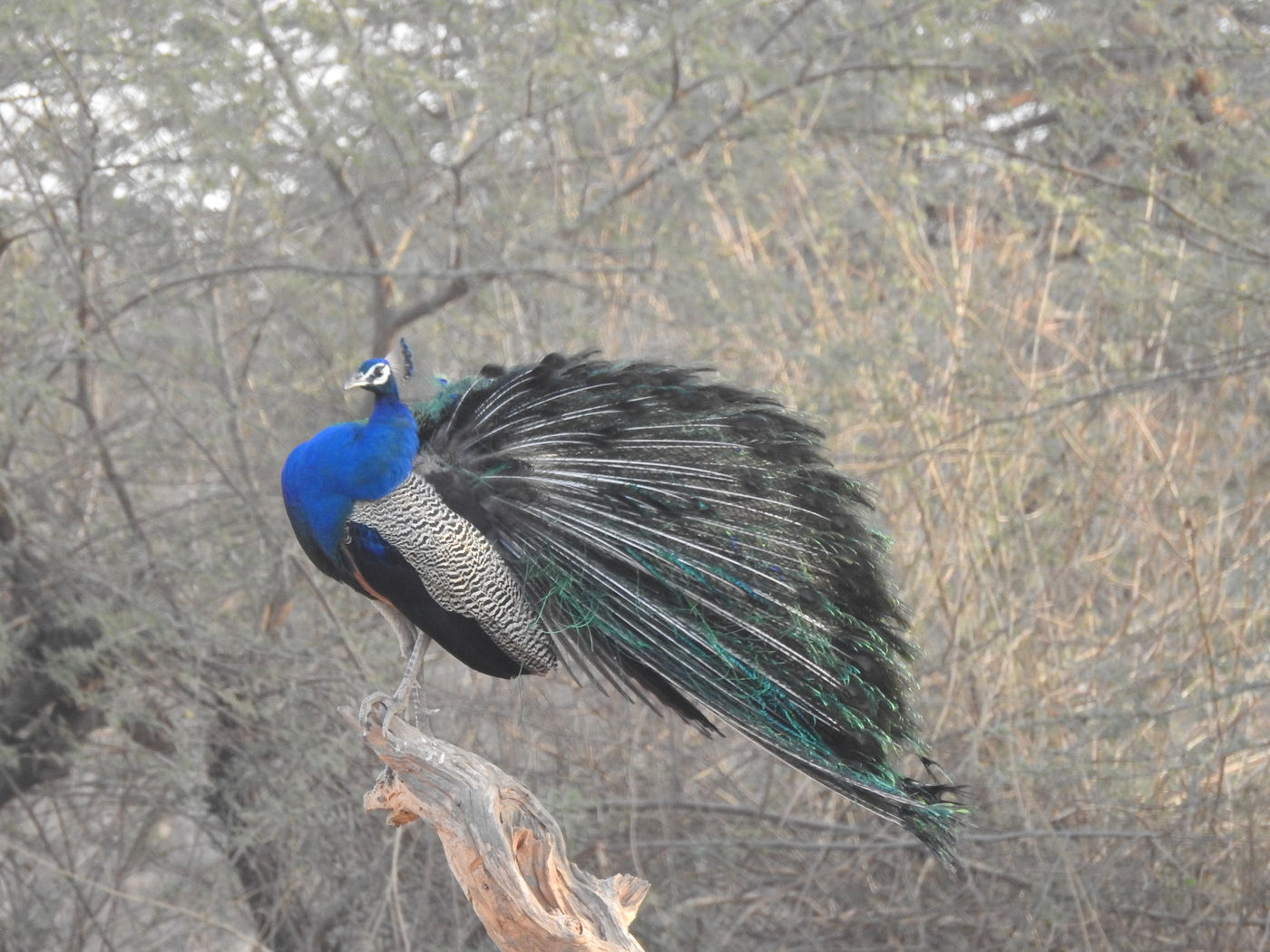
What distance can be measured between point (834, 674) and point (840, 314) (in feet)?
11.7

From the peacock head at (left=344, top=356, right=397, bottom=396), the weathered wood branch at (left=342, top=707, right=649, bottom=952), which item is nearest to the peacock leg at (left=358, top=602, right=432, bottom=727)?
the weathered wood branch at (left=342, top=707, right=649, bottom=952)

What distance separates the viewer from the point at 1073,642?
563cm

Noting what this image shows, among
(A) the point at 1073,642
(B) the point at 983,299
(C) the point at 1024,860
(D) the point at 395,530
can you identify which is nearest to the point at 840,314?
(B) the point at 983,299

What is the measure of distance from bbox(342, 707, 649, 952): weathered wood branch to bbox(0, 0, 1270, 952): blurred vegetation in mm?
1697

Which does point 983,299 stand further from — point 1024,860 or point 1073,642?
point 1024,860

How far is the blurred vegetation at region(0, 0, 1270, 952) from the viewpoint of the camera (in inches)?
205

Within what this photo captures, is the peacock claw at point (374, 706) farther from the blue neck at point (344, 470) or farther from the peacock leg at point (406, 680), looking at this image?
the blue neck at point (344, 470)

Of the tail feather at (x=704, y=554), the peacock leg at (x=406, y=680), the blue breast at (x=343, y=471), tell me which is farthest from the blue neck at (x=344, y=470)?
the peacock leg at (x=406, y=680)

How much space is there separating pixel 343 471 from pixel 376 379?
21 cm

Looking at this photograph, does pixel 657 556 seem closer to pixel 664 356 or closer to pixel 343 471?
pixel 343 471

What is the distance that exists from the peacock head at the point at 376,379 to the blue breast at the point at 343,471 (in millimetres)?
26

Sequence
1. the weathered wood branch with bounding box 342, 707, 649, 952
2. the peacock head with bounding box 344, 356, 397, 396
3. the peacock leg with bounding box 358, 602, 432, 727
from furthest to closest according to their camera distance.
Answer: the peacock leg with bounding box 358, 602, 432, 727, the peacock head with bounding box 344, 356, 397, 396, the weathered wood branch with bounding box 342, 707, 649, 952

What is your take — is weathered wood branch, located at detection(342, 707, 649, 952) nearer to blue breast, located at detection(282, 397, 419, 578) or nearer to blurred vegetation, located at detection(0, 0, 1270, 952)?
blue breast, located at detection(282, 397, 419, 578)

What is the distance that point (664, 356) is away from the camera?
5883mm
